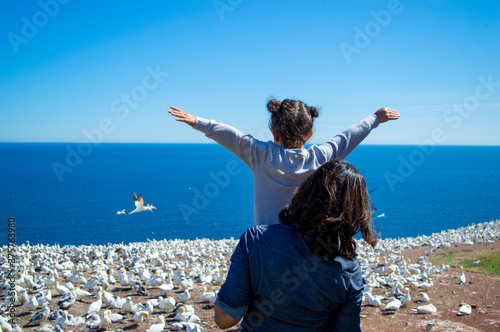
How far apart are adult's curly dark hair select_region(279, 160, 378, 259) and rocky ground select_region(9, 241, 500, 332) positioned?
183 inches

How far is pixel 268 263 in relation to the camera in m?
1.79

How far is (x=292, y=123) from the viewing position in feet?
8.89

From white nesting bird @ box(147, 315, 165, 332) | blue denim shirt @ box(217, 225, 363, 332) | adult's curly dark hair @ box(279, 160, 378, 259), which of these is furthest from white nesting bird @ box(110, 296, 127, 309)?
adult's curly dark hair @ box(279, 160, 378, 259)

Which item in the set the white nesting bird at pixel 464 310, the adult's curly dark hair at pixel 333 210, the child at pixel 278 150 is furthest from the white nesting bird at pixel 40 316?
the white nesting bird at pixel 464 310

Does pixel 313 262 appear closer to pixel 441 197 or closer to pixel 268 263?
pixel 268 263

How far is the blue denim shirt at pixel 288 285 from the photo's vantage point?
1.78 metres

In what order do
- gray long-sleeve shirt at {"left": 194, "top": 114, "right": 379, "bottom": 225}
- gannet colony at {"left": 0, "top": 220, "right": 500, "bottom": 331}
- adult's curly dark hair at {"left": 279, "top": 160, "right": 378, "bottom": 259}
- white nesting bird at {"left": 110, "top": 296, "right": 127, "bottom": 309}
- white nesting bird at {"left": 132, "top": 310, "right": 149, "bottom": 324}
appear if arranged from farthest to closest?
white nesting bird at {"left": 110, "top": 296, "right": 127, "bottom": 309} < white nesting bird at {"left": 132, "top": 310, "right": 149, "bottom": 324} < gannet colony at {"left": 0, "top": 220, "right": 500, "bottom": 331} < gray long-sleeve shirt at {"left": 194, "top": 114, "right": 379, "bottom": 225} < adult's curly dark hair at {"left": 279, "top": 160, "right": 378, "bottom": 259}

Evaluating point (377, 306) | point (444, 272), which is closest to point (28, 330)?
point (377, 306)

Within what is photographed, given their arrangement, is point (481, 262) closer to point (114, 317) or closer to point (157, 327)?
point (157, 327)

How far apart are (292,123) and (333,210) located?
1118 millimetres

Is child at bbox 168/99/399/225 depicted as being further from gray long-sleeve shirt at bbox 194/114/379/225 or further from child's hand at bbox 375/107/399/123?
child's hand at bbox 375/107/399/123

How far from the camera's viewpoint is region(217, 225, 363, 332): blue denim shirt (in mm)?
1781

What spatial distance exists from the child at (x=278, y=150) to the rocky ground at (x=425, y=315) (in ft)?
13.1

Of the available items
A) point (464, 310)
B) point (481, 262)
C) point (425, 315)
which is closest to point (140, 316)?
point (425, 315)
